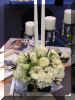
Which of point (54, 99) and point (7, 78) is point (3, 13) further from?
point (54, 99)

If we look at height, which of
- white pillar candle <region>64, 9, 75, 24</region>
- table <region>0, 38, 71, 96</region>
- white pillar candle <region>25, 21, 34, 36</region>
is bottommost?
table <region>0, 38, 71, 96</region>

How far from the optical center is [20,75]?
0.97 meters

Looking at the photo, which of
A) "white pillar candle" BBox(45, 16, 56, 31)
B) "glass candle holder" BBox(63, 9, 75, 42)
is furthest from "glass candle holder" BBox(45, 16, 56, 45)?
"glass candle holder" BBox(63, 9, 75, 42)

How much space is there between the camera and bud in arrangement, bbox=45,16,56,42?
183 centimetres

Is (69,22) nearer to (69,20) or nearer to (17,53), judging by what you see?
(69,20)

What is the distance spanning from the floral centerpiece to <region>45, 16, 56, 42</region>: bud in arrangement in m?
0.82

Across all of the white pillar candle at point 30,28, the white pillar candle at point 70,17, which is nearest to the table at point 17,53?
the white pillar candle at point 30,28

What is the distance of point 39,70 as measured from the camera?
3.09 feet

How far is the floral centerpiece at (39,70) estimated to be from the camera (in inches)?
37.0

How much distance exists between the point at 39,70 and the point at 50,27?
3.15ft

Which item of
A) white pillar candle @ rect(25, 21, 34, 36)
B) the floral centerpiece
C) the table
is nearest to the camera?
the floral centerpiece

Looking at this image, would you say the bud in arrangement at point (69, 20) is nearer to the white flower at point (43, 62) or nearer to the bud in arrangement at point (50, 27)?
the bud in arrangement at point (50, 27)

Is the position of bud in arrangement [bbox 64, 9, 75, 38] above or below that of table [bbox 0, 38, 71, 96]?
above

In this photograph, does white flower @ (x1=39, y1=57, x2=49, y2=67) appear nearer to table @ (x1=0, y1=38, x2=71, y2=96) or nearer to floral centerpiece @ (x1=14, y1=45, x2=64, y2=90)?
floral centerpiece @ (x1=14, y1=45, x2=64, y2=90)
